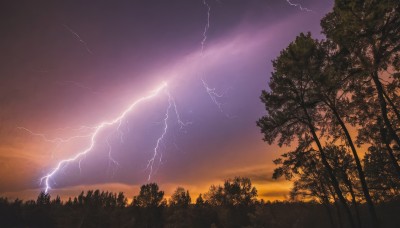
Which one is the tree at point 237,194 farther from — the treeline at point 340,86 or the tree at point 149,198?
the treeline at point 340,86

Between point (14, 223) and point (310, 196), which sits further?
point (14, 223)

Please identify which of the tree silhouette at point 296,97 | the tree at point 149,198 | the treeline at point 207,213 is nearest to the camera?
the tree silhouette at point 296,97

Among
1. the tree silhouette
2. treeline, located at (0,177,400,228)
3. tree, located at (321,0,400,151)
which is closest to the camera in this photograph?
tree, located at (321,0,400,151)

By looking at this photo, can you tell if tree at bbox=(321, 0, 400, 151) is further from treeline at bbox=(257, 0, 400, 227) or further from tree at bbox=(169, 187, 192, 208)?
tree at bbox=(169, 187, 192, 208)

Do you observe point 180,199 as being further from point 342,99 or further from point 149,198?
point 342,99

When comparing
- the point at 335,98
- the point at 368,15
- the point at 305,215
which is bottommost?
the point at 305,215

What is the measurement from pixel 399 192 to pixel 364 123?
660 inches

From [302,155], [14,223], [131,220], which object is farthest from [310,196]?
[14,223]

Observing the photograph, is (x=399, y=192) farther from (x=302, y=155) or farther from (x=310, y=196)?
(x=302, y=155)

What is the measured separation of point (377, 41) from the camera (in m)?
12.2

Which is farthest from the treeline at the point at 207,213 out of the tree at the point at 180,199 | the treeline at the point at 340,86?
the treeline at the point at 340,86

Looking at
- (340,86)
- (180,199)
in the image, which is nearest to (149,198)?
(180,199)

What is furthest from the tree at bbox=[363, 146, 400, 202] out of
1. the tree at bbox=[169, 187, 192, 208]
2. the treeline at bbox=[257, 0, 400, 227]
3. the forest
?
the tree at bbox=[169, 187, 192, 208]

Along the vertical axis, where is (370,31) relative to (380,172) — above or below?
above
